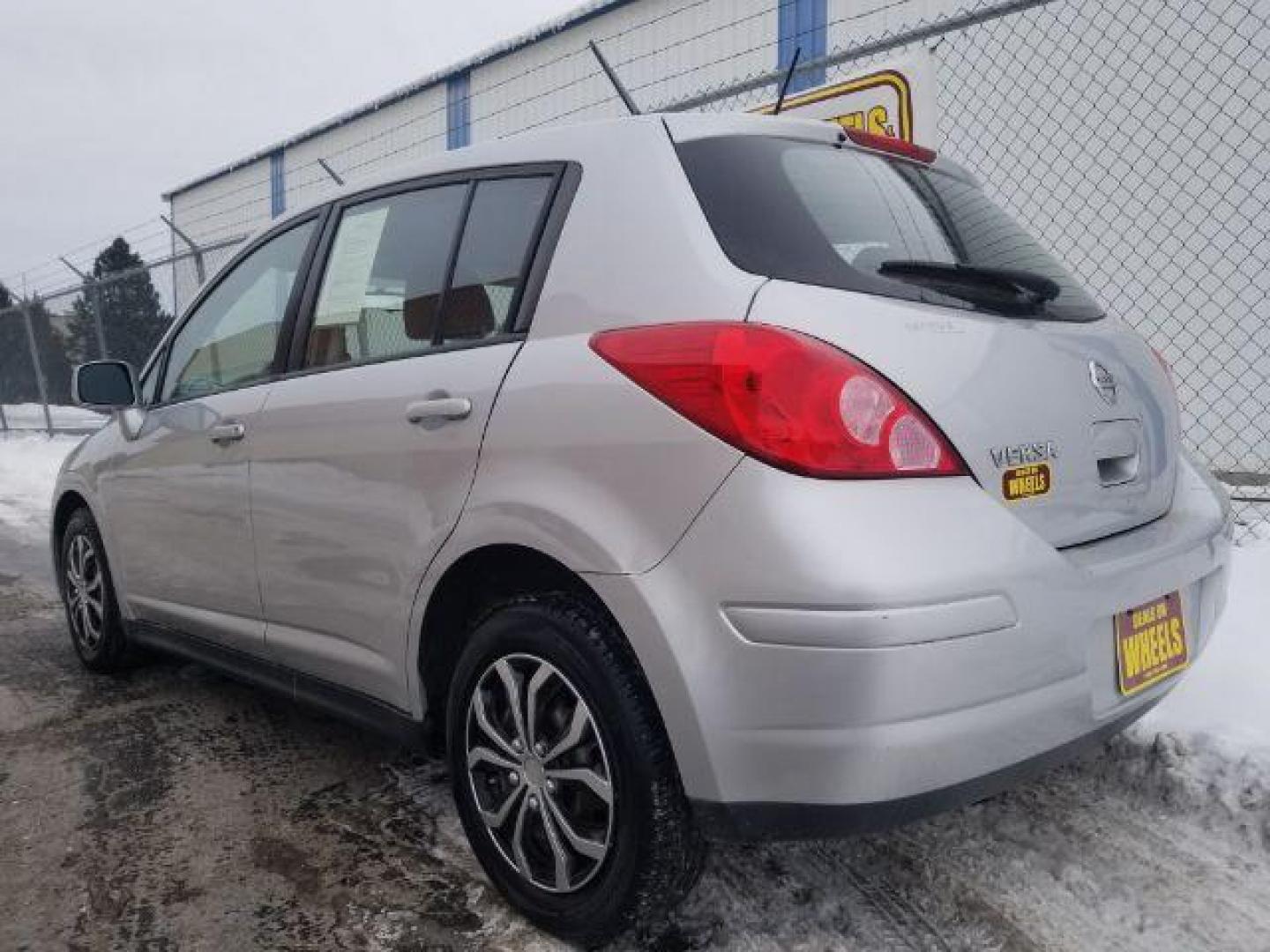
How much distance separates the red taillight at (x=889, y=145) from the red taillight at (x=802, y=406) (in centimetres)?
87

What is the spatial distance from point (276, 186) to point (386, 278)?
17884 millimetres

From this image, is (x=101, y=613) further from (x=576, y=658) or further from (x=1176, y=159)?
(x=1176, y=159)

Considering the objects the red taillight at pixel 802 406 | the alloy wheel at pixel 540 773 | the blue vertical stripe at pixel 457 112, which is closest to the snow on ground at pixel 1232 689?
the red taillight at pixel 802 406

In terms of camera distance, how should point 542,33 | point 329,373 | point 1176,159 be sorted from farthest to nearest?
point 542,33 < point 1176,159 < point 329,373

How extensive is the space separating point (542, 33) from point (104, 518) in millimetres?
10167

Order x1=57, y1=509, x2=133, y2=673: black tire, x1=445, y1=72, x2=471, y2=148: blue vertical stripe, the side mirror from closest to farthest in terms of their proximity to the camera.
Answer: the side mirror < x1=57, y1=509, x2=133, y2=673: black tire < x1=445, y1=72, x2=471, y2=148: blue vertical stripe

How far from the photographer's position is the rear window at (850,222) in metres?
1.80

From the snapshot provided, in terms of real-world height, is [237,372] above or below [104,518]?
above

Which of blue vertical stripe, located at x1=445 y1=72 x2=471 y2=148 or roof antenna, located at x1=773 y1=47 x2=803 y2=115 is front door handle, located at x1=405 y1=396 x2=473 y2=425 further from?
blue vertical stripe, located at x1=445 y1=72 x2=471 y2=148

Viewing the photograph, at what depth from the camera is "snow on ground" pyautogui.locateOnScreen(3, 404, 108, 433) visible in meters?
14.6

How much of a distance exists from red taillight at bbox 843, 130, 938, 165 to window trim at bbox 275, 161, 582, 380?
673 millimetres

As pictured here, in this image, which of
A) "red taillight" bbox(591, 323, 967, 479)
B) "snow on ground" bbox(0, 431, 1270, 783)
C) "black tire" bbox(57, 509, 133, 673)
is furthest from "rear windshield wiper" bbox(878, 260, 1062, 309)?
"black tire" bbox(57, 509, 133, 673)

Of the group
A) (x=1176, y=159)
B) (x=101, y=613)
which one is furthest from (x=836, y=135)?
(x=1176, y=159)

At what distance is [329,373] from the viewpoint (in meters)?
2.55
